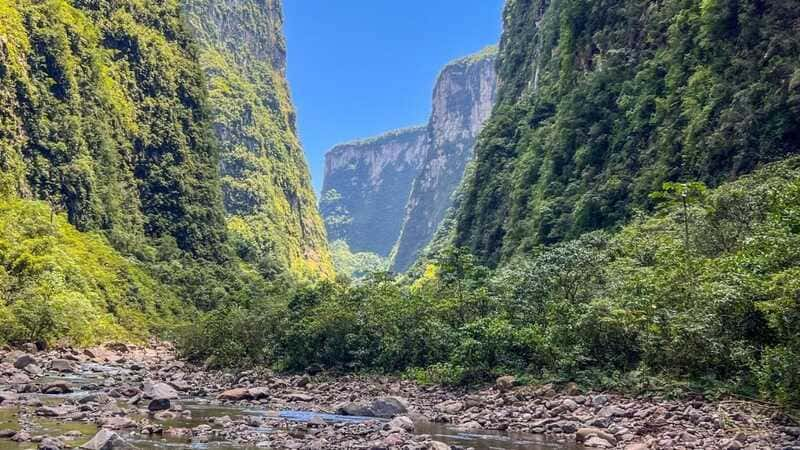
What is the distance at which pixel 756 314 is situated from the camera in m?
17.8

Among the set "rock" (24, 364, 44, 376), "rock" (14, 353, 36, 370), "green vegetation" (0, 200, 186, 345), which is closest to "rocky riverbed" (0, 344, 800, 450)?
"rock" (24, 364, 44, 376)

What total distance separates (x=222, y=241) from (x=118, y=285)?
37.6m

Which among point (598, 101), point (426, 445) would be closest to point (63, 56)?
point (598, 101)

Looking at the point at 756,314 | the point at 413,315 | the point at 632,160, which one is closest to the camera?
the point at 756,314

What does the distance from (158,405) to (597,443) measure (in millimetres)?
11419

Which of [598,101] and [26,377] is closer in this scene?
[26,377]

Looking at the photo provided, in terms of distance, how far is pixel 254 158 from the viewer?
163 meters

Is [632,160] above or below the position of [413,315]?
above

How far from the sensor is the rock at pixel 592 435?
49.7 feet

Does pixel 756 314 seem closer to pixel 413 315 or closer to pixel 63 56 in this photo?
pixel 413 315

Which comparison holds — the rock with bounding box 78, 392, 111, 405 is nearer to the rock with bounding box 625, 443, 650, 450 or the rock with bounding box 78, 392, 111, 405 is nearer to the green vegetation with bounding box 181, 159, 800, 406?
the green vegetation with bounding box 181, 159, 800, 406

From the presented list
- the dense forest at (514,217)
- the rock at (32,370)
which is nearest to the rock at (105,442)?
the dense forest at (514,217)

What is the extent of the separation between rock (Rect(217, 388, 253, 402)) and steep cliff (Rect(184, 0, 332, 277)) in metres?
99.6

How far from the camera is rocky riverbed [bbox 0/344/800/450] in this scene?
14.1 metres
